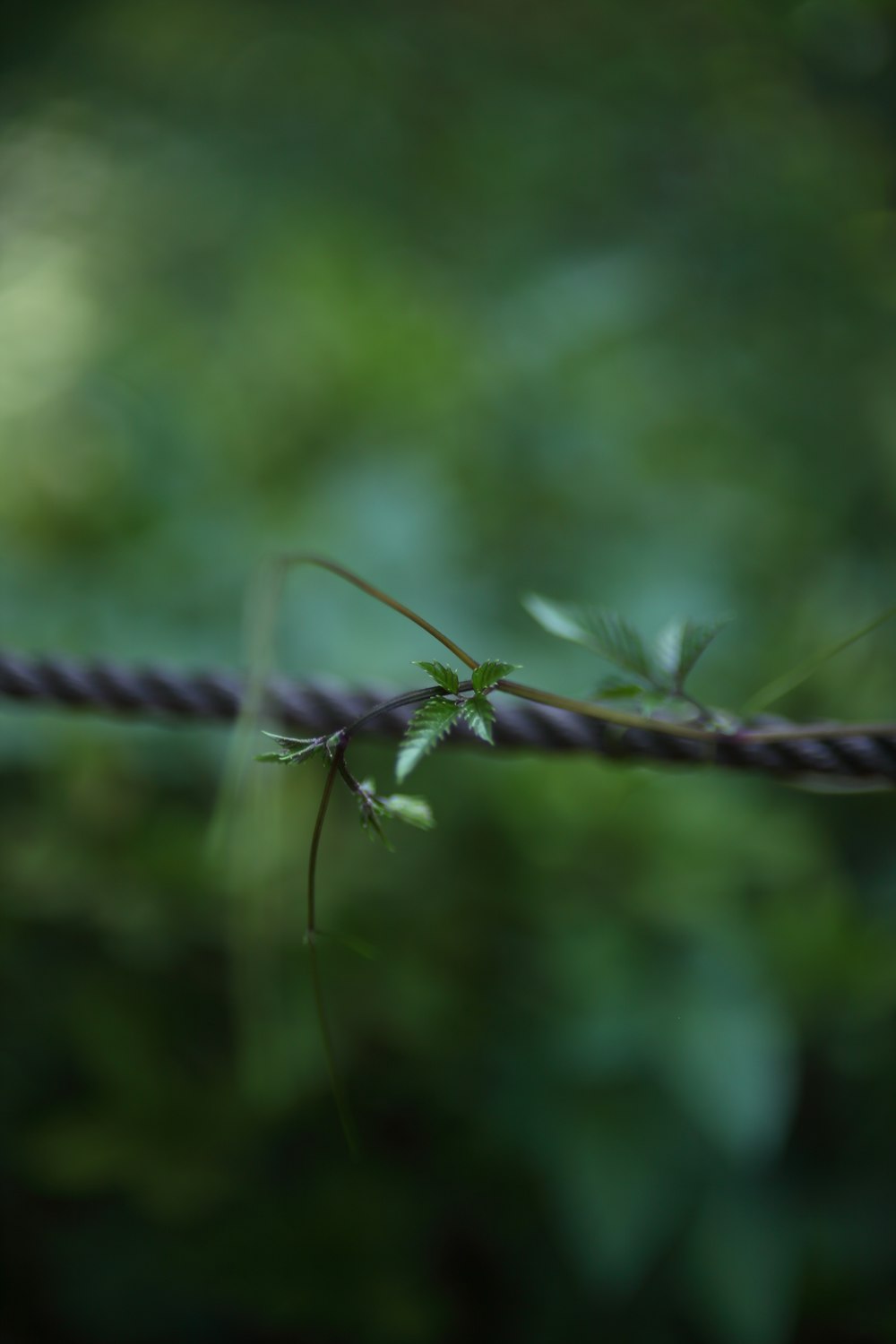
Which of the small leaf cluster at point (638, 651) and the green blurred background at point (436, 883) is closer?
the small leaf cluster at point (638, 651)

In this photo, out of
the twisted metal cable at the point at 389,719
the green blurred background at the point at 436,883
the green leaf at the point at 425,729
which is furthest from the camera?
the green blurred background at the point at 436,883

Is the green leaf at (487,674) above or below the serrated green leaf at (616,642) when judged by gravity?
below

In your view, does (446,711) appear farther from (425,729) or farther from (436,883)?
(436,883)

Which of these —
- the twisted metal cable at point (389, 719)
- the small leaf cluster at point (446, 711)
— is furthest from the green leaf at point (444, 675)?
the twisted metal cable at point (389, 719)

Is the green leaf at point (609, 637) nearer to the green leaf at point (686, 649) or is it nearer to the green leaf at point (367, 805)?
the green leaf at point (686, 649)

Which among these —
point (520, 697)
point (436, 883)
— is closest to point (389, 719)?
point (520, 697)

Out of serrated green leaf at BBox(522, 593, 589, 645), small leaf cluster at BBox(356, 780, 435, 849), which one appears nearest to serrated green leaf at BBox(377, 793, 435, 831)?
small leaf cluster at BBox(356, 780, 435, 849)

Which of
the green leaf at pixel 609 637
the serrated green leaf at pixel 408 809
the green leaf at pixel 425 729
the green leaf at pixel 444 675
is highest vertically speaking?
the green leaf at pixel 609 637

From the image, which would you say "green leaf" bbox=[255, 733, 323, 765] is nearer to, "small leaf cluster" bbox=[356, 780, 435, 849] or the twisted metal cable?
"small leaf cluster" bbox=[356, 780, 435, 849]
